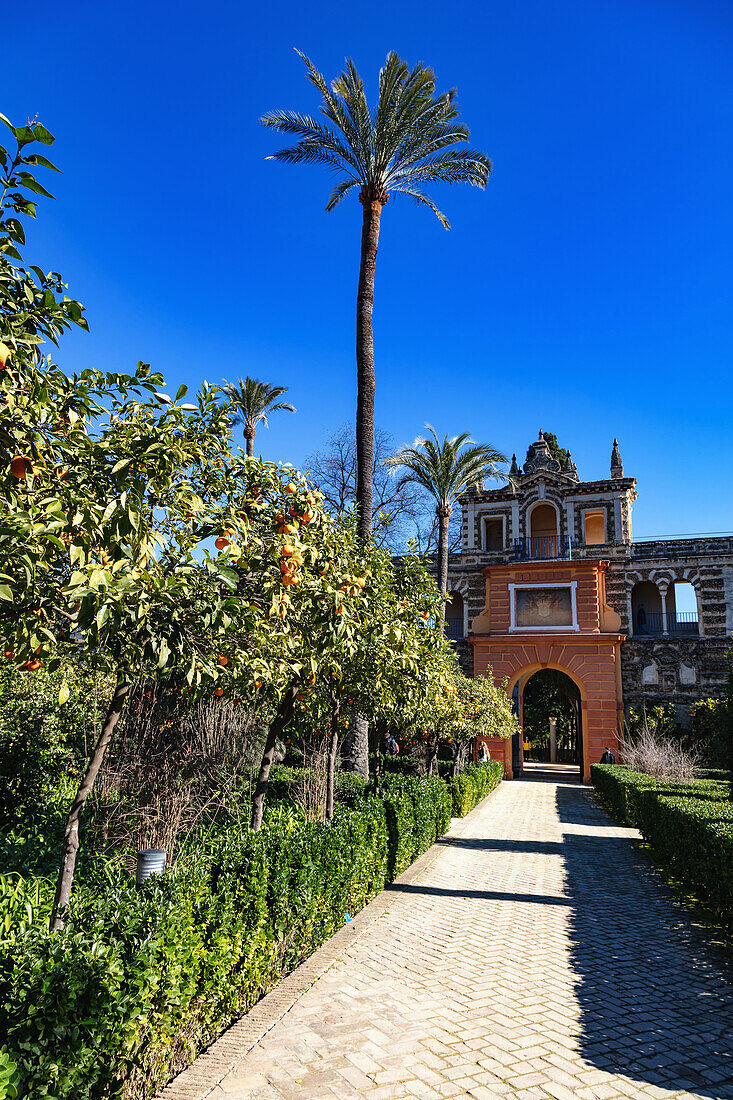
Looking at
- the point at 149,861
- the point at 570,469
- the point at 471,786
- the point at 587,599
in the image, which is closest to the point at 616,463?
the point at 570,469

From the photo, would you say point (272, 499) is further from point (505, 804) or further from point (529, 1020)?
point (505, 804)

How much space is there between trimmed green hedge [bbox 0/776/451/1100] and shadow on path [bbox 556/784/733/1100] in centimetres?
236

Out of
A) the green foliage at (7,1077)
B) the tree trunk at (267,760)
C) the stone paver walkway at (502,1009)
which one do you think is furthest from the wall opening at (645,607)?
the green foliage at (7,1077)

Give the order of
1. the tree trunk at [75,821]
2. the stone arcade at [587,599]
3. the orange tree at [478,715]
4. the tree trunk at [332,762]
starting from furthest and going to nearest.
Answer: the stone arcade at [587,599]
the orange tree at [478,715]
the tree trunk at [332,762]
the tree trunk at [75,821]

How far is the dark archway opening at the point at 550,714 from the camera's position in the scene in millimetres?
38875

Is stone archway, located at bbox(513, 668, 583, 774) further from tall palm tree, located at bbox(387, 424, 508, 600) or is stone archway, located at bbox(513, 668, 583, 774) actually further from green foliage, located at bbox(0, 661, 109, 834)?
green foliage, located at bbox(0, 661, 109, 834)

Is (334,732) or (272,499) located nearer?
(272,499)

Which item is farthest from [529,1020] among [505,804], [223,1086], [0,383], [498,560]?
[498,560]

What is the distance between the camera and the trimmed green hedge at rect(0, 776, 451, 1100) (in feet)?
9.80

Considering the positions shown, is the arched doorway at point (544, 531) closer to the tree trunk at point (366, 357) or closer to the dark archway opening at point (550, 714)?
the dark archway opening at point (550, 714)

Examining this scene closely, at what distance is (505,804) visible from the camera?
63.5 ft

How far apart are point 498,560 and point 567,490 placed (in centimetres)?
498

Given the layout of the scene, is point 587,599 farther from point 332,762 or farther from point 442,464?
point 332,762

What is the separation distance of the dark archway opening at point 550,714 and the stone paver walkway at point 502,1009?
30.5 meters
